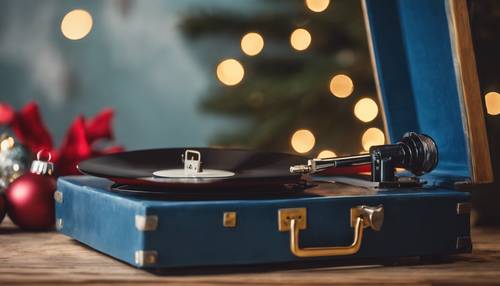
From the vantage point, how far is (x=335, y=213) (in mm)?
1123

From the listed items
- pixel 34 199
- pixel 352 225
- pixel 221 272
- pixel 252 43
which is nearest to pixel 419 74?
pixel 352 225

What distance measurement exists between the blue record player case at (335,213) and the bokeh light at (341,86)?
84cm

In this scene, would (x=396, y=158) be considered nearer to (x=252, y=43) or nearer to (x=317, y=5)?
(x=317, y=5)

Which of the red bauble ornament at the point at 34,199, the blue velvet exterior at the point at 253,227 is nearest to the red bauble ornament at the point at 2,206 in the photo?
the red bauble ornament at the point at 34,199

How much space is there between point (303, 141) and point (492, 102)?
824 millimetres

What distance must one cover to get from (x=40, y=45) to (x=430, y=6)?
1922 millimetres

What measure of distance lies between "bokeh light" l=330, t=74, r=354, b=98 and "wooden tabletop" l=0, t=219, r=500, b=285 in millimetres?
1023

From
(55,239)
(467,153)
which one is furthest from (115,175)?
(467,153)

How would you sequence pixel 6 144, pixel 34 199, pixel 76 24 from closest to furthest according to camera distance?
pixel 34 199, pixel 6 144, pixel 76 24

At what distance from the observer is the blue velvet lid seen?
4.25 ft

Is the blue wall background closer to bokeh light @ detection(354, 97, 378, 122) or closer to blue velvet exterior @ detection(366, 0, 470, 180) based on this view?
bokeh light @ detection(354, 97, 378, 122)

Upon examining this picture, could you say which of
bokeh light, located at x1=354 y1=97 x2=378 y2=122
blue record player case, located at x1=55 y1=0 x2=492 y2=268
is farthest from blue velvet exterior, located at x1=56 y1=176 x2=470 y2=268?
bokeh light, located at x1=354 y1=97 x2=378 y2=122

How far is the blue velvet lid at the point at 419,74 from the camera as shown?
1296mm

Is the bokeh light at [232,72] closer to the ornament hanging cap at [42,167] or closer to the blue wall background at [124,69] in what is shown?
the blue wall background at [124,69]
